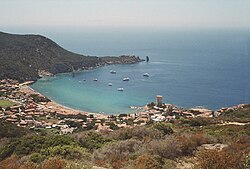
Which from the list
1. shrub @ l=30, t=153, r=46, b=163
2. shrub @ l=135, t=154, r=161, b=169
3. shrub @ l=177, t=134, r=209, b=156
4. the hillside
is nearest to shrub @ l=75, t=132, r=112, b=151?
shrub @ l=30, t=153, r=46, b=163

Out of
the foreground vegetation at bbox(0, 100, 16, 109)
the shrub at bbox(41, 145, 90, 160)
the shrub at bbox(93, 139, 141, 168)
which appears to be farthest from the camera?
the foreground vegetation at bbox(0, 100, 16, 109)

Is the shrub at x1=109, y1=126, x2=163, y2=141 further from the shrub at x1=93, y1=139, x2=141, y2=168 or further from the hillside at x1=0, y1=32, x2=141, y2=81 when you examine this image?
the hillside at x1=0, y1=32, x2=141, y2=81

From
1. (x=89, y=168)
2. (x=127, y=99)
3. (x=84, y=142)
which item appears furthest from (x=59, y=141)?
(x=127, y=99)

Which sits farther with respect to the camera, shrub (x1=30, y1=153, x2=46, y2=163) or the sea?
the sea

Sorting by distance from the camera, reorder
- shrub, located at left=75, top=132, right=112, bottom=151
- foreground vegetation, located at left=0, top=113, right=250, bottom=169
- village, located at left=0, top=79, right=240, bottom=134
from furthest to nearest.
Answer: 1. village, located at left=0, top=79, right=240, bottom=134
2. shrub, located at left=75, top=132, right=112, bottom=151
3. foreground vegetation, located at left=0, top=113, right=250, bottom=169

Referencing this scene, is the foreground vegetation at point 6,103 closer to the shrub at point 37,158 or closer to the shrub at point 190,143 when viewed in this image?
the shrub at point 37,158

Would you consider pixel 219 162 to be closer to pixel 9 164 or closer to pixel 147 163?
pixel 147 163

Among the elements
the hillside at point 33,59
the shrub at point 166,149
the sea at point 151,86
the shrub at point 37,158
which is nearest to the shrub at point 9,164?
the shrub at point 37,158
